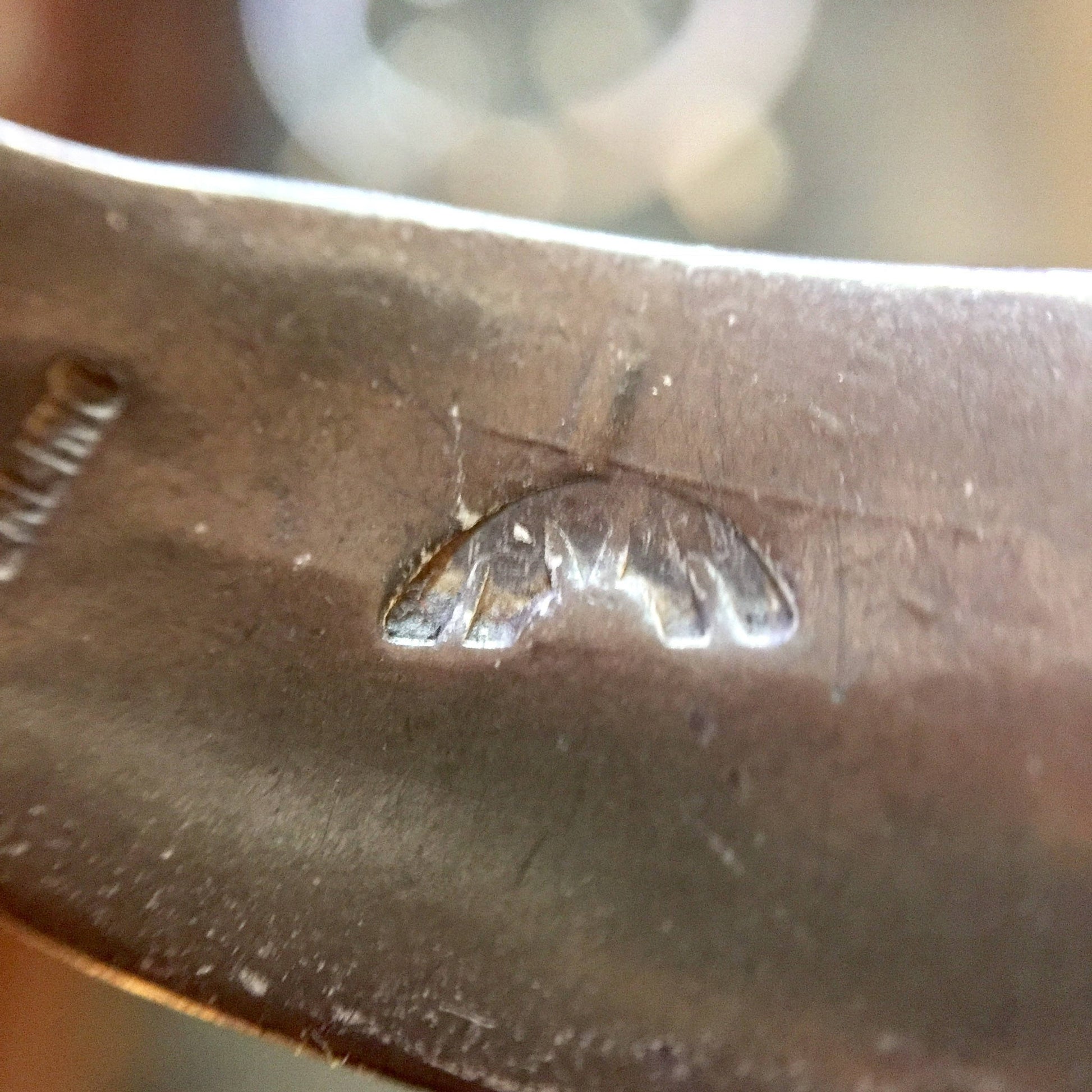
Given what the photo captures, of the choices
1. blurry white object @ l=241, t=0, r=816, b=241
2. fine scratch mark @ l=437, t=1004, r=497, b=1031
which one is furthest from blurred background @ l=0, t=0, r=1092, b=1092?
fine scratch mark @ l=437, t=1004, r=497, b=1031

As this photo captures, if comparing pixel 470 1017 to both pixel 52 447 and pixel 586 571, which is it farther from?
pixel 52 447

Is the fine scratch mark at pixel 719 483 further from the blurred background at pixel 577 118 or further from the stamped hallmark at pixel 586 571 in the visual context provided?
the blurred background at pixel 577 118

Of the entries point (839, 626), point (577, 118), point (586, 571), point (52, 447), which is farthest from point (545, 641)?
point (577, 118)

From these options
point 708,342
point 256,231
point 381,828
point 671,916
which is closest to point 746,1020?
point 671,916

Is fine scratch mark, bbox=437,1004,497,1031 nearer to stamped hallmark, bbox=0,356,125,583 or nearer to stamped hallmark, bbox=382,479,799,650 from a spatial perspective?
stamped hallmark, bbox=382,479,799,650

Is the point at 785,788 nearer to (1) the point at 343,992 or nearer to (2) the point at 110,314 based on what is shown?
(1) the point at 343,992

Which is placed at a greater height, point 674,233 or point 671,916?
point 674,233

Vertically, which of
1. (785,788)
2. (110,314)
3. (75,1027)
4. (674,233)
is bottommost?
(75,1027)
